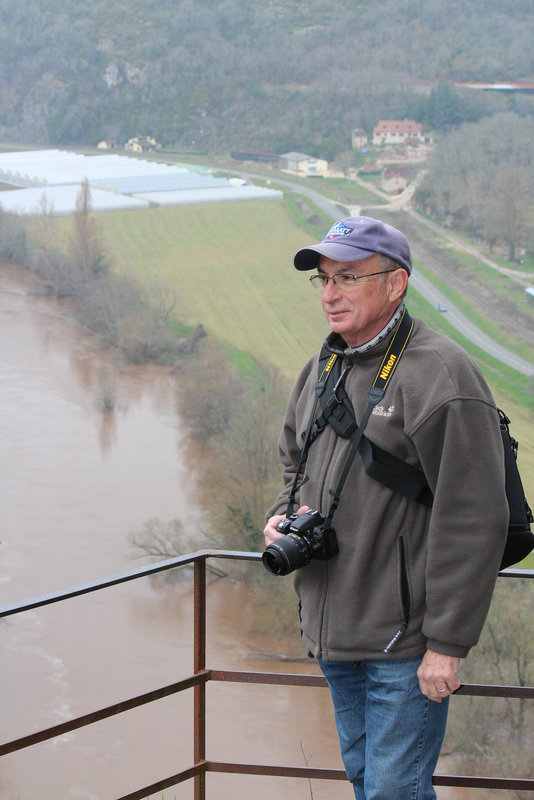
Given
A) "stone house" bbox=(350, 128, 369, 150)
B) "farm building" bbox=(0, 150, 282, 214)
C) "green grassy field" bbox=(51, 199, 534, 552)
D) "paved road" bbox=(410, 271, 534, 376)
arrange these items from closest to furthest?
"green grassy field" bbox=(51, 199, 534, 552)
"paved road" bbox=(410, 271, 534, 376)
"farm building" bbox=(0, 150, 282, 214)
"stone house" bbox=(350, 128, 369, 150)

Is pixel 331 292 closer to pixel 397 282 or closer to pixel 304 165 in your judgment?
pixel 397 282

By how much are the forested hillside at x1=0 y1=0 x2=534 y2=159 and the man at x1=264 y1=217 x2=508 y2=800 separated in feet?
218

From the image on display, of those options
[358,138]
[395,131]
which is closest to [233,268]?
[358,138]

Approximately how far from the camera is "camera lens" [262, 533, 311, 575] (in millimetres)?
1551

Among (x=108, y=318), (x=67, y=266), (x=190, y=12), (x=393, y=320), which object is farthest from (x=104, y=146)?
(x=393, y=320)

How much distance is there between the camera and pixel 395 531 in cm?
151

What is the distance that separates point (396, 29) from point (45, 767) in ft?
276

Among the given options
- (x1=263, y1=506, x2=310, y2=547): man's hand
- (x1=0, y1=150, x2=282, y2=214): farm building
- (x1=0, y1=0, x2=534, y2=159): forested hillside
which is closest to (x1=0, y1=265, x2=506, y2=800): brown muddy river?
(x1=263, y1=506, x2=310, y2=547): man's hand

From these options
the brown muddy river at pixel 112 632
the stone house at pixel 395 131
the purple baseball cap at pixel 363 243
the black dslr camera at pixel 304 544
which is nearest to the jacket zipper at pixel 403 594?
the black dslr camera at pixel 304 544

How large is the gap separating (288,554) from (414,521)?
0.22m

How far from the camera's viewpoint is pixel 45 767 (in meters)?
11.0

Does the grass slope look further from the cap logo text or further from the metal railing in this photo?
the cap logo text

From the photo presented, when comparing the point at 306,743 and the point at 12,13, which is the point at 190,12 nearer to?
the point at 12,13

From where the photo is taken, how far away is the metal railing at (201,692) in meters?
1.72
